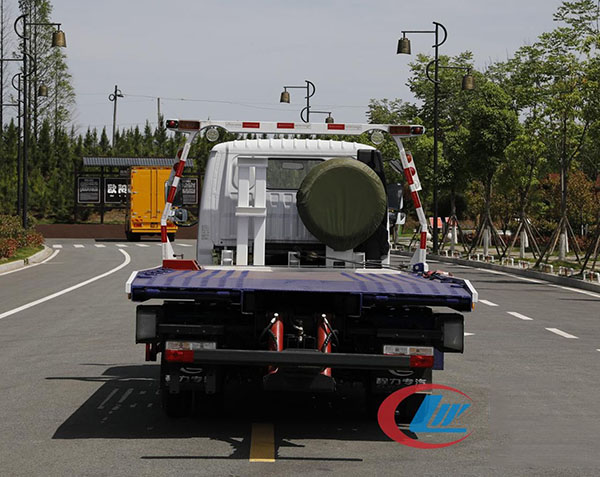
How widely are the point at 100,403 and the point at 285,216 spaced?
2.66 m

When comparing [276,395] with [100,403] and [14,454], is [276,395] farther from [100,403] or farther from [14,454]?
[14,454]

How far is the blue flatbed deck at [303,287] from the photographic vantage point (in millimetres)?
8062

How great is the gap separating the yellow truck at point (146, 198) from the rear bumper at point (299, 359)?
52322mm

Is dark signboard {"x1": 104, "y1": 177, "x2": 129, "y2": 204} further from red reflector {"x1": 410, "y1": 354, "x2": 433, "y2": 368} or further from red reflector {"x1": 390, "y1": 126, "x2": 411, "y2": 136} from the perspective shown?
red reflector {"x1": 410, "y1": 354, "x2": 433, "y2": 368}

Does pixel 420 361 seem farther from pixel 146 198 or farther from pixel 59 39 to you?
pixel 146 198

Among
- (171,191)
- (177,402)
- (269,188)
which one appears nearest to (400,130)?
(269,188)

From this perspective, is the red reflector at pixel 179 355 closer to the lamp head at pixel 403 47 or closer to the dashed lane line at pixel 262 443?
the dashed lane line at pixel 262 443

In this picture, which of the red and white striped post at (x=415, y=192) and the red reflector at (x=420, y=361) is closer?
the red reflector at (x=420, y=361)

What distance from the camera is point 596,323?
18266mm

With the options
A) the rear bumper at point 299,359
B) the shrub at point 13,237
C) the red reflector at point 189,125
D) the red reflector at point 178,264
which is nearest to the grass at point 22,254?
the shrub at point 13,237

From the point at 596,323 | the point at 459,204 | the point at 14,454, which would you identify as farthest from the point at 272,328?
the point at 459,204

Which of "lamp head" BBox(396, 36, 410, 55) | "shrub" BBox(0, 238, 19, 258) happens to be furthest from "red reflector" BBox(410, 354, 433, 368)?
"lamp head" BBox(396, 36, 410, 55)

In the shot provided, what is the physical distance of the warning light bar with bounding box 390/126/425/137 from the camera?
1080 cm

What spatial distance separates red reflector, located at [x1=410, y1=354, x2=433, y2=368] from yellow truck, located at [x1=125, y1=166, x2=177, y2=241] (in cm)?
5239
